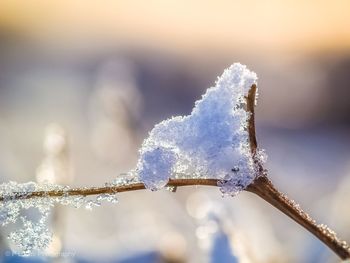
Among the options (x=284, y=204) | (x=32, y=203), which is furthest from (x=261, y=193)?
(x=32, y=203)

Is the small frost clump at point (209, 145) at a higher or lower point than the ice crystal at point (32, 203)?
higher

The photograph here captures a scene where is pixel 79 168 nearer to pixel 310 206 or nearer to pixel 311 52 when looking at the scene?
pixel 310 206

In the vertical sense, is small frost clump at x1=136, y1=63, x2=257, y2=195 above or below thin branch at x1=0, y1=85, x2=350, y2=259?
above

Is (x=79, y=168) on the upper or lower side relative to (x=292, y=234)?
upper

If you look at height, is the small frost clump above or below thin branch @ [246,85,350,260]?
above

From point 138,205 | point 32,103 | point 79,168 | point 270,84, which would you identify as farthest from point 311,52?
point 138,205

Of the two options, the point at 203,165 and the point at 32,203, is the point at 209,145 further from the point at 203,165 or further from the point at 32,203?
the point at 32,203
